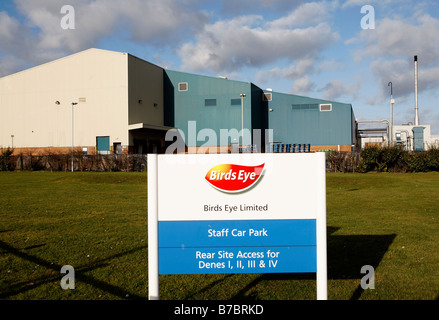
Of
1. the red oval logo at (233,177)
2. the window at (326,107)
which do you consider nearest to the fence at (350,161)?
the window at (326,107)

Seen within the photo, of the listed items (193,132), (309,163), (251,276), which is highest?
(193,132)

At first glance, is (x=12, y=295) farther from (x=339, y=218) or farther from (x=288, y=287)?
(x=339, y=218)

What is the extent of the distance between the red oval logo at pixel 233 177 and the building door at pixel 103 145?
40.1 meters

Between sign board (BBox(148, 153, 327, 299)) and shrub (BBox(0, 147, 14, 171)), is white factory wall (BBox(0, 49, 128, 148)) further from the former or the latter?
sign board (BBox(148, 153, 327, 299))

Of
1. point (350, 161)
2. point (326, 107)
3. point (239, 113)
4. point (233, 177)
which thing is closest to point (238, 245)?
point (233, 177)

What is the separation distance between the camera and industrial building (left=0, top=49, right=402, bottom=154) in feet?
136

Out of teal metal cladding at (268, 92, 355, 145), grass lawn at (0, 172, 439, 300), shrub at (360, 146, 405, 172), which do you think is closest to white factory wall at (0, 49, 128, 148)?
teal metal cladding at (268, 92, 355, 145)

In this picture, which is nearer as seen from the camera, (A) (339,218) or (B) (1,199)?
(A) (339,218)

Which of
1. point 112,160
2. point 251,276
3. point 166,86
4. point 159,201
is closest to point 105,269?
point 251,276

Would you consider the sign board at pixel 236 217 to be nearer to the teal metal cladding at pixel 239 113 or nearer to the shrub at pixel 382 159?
the shrub at pixel 382 159

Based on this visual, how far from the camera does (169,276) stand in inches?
226

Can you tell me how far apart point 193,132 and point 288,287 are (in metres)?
41.9

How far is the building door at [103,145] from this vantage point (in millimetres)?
41781

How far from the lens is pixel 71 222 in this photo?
970cm
